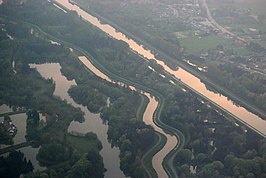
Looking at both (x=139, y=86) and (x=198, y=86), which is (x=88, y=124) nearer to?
(x=139, y=86)

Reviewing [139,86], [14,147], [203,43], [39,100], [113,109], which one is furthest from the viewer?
[203,43]

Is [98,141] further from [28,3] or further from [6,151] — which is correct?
[28,3]

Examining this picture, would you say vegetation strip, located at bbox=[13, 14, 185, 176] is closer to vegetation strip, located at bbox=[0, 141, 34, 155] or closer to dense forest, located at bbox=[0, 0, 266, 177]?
dense forest, located at bbox=[0, 0, 266, 177]

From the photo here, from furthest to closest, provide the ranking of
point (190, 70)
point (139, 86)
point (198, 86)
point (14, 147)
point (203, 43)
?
point (203, 43), point (190, 70), point (198, 86), point (139, 86), point (14, 147)

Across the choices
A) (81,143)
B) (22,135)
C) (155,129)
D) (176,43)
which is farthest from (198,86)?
(22,135)

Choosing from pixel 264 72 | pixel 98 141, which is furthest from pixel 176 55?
pixel 98 141

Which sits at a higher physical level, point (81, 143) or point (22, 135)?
point (22, 135)

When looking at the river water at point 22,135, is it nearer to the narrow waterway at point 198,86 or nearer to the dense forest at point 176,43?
the narrow waterway at point 198,86

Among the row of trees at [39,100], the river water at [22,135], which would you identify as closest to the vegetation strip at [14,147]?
the river water at [22,135]
